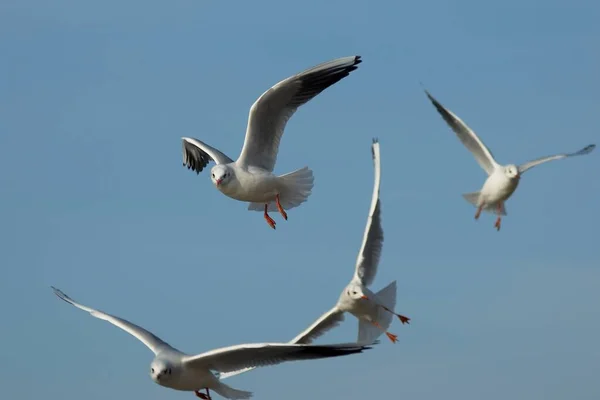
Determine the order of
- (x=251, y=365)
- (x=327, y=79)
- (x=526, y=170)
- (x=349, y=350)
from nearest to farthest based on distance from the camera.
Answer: (x=349, y=350)
(x=251, y=365)
(x=327, y=79)
(x=526, y=170)

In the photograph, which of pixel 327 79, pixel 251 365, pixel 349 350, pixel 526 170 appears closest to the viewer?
pixel 349 350

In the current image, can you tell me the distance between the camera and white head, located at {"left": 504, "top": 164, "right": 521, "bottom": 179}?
55.2 feet

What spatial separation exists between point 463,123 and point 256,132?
381cm

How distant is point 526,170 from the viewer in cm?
1697

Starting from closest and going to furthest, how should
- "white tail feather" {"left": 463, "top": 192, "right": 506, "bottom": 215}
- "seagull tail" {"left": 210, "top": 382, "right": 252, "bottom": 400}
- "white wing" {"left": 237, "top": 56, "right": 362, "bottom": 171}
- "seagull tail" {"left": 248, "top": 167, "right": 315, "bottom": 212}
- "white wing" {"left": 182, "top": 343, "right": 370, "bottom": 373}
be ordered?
1. "white wing" {"left": 182, "top": 343, "right": 370, "bottom": 373}
2. "seagull tail" {"left": 210, "top": 382, "right": 252, "bottom": 400}
3. "white wing" {"left": 237, "top": 56, "right": 362, "bottom": 171}
4. "seagull tail" {"left": 248, "top": 167, "right": 315, "bottom": 212}
5. "white tail feather" {"left": 463, "top": 192, "right": 506, "bottom": 215}

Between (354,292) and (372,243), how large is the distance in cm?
62

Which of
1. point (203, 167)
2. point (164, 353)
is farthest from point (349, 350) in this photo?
point (203, 167)

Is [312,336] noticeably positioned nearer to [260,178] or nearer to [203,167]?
[260,178]

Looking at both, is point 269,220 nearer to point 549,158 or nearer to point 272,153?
point 272,153

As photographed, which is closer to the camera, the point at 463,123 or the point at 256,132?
the point at 256,132

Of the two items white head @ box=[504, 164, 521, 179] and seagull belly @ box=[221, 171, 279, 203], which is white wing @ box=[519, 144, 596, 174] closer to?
white head @ box=[504, 164, 521, 179]

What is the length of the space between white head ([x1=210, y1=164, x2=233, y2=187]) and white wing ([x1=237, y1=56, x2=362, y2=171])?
0.25 metres

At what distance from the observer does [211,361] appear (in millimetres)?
12375

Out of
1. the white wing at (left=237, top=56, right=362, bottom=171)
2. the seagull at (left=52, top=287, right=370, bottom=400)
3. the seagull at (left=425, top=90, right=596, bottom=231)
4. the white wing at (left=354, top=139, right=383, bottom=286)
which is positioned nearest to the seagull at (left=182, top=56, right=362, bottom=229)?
the white wing at (left=237, top=56, right=362, bottom=171)
